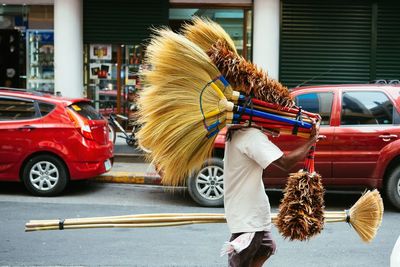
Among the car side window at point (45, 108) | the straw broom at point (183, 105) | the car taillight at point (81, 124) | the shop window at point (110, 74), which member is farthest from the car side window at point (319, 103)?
the shop window at point (110, 74)

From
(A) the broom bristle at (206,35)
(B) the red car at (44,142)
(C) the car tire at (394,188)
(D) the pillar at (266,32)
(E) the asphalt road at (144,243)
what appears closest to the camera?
(A) the broom bristle at (206,35)

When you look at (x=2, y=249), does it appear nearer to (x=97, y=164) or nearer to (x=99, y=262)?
(x=99, y=262)

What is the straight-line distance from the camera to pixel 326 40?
14.1m

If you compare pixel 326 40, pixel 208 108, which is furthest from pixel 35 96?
pixel 326 40

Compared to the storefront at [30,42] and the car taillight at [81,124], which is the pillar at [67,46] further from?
the car taillight at [81,124]

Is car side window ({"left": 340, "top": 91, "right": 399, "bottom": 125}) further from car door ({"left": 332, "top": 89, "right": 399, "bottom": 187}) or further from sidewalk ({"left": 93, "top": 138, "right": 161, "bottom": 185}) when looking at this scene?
sidewalk ({"left": 93, "top": 138, "right": 161, "bottom": 185})

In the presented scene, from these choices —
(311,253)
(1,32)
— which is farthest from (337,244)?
(1,32)

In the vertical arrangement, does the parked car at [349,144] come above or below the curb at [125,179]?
above

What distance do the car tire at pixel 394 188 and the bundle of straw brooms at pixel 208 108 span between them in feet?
16.6

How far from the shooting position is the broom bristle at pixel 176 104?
360 cm

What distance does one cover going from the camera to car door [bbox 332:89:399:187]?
8.31m

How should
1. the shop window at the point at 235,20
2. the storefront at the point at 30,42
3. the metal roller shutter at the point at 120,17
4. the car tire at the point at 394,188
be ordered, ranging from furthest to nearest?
the storefront at the point at 30,42 → the shop window at the point at 235,20 → the metal roller shutter at the point at 120,17 → the car tire at the point at 394,188

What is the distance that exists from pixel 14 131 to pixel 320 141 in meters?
4.28

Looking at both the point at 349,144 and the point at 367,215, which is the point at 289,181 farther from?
the point at 349,144
